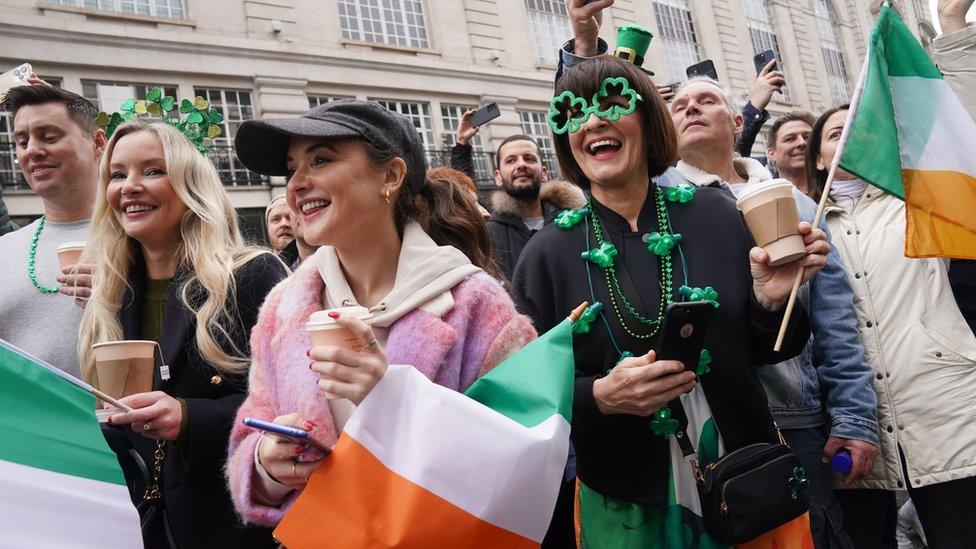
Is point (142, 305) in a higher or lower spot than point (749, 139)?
lower

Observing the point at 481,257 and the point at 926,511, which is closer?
the point at 481,257

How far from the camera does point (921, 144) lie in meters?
2.79

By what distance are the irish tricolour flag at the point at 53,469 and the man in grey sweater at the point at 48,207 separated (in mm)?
1203

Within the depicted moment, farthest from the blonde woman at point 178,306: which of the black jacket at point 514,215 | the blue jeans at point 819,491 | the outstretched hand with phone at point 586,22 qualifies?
the black jacket at point 514,215

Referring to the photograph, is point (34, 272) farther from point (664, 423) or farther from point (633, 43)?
point (633, 43)

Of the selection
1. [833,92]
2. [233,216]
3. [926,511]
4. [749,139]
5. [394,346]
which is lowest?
[926,511]

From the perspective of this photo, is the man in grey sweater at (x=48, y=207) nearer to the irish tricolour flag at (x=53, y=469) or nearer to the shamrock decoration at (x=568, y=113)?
the irish tricolour flag at (x=53, y=469)

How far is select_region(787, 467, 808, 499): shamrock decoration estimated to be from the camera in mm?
2100

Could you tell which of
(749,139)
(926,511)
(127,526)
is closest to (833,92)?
(749,139)

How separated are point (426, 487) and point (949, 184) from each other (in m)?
2.51

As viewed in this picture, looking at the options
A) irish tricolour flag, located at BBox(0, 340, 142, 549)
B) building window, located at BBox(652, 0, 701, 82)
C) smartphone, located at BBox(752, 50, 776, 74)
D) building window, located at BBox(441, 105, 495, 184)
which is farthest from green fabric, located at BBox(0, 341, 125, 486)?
building window, located at BBox(652, 0, 701, 82)

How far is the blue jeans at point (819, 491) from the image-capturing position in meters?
2.43

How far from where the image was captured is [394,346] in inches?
78.1

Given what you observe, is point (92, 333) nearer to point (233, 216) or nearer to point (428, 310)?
point (233, 216)
